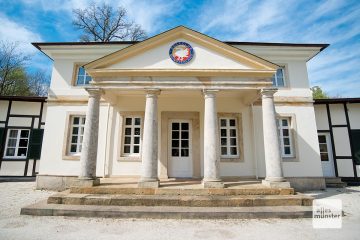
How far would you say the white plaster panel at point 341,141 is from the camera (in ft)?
33.0

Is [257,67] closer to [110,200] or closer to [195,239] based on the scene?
[195,239]

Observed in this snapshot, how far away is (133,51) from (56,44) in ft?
15.3

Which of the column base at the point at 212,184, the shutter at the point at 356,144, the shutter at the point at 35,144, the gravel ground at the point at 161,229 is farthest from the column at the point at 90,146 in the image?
the shutter at the point at 356,144

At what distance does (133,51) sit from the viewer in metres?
7.19

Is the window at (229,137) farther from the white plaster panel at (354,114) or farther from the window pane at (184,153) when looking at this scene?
the white plaster panel at (354,114)

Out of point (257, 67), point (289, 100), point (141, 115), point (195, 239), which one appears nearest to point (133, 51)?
point (141, 115)

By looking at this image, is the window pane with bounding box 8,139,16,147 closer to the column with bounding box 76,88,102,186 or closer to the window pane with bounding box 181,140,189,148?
the column with bounding box 76,88,102,186

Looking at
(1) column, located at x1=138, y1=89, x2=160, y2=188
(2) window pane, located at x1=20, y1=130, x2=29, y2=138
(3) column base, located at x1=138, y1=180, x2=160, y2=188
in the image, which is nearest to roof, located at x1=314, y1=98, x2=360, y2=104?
(1) column, located at x1=138, y1=89, x2=160, y2=188

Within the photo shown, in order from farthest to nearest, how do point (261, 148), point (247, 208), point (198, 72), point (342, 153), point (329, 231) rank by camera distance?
point (342, 153), point (261, 148), point (198, 72), point (247, 208), point (329, 231)

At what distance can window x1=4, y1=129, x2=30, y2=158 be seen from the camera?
10.6 metres

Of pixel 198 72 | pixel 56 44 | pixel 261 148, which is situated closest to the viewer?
pixel 198 72

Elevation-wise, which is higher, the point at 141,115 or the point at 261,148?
the point at 141,115

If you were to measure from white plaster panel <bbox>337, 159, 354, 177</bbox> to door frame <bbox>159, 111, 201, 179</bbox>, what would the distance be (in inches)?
276

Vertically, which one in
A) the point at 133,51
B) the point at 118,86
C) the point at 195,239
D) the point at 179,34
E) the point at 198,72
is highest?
the point at 179,34
